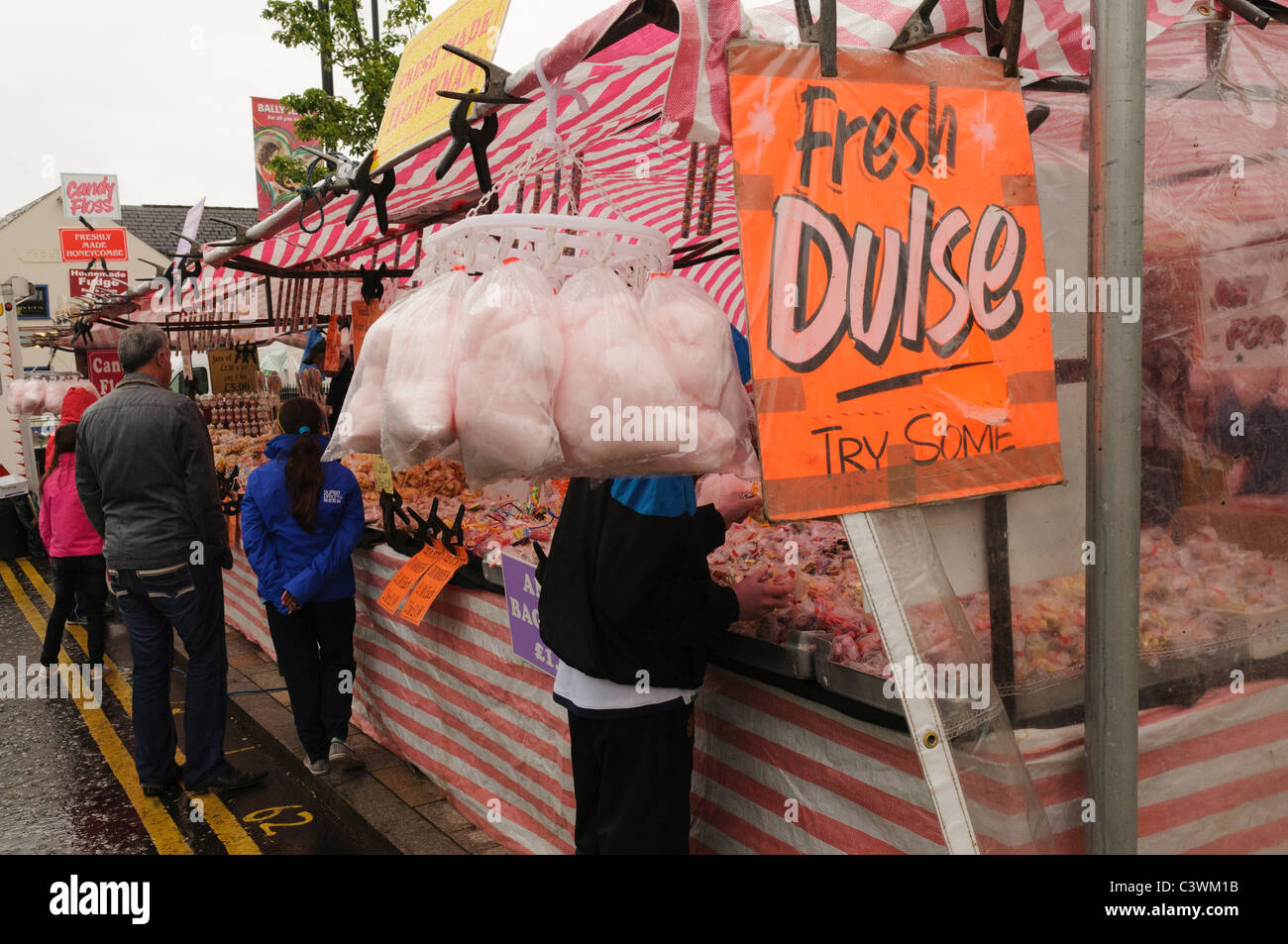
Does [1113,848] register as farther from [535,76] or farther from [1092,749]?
[535,76]

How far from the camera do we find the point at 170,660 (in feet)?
17.1

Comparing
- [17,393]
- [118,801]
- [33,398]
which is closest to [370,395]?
[118,801]

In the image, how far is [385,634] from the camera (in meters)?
5.50

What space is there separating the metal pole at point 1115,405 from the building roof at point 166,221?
3670 cm

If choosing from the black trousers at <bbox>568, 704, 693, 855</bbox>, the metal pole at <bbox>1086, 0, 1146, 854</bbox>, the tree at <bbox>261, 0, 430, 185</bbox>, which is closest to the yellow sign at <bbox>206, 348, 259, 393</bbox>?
the tree at <bbox>261, 0, 430, 185</bbox>

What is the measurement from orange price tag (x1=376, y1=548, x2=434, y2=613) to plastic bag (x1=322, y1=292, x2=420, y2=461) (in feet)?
9.46

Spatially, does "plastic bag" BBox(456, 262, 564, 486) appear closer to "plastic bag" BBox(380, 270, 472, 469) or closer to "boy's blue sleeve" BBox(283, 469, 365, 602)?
"plastic bag" BBox(380, 270, 472, 469)

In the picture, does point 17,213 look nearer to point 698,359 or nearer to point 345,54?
point 345,54

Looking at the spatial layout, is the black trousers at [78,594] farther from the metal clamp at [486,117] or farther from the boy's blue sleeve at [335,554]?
the metal clamp at [486,117]

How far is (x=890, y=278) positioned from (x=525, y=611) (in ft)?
7.99

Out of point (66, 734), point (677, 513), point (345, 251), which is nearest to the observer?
point (677, 513)

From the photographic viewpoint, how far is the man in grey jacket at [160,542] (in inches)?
196

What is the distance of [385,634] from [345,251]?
255 centimetres
